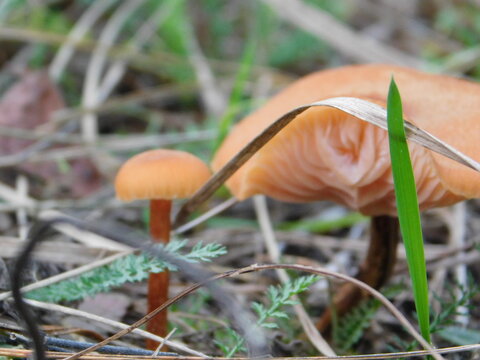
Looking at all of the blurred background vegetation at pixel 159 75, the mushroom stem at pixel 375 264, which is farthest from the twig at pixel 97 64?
the mushroom stem at pixel 375 264

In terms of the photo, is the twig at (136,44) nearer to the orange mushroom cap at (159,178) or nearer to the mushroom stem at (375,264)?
the orange mushroom cap at (159,178)

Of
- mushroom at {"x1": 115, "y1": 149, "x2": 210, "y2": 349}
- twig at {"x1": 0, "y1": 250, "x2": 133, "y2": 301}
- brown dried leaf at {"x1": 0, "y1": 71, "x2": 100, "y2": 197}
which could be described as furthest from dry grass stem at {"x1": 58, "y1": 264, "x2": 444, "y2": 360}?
brown dried leaf at {"x1": 0, "y1": 71, "x2": 100, "y2": 197}

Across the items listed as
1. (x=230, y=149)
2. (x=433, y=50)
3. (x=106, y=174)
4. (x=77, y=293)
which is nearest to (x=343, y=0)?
(x=433, y=50)

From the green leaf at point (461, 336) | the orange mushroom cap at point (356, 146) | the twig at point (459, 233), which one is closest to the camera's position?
the orange mushroom cap at point (356, 146)

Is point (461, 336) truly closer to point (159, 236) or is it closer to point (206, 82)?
point (159, 236)

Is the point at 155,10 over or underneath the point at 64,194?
over

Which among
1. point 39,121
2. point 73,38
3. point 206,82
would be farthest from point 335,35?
point 39,121

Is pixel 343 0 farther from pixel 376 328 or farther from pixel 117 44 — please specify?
pixel 376 328
